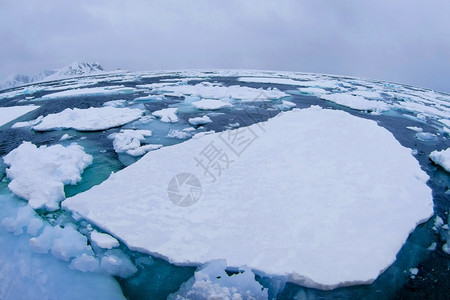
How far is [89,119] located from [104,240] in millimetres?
5400

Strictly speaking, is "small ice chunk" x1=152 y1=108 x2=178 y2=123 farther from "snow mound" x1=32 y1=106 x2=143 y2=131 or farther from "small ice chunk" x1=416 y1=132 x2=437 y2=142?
"small ice chunk" x1=416 y1=132 x2=437 y2=142

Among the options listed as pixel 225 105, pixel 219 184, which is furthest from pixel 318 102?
pixel 219 184

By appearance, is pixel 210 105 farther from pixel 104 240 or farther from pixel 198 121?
pixel 104 240

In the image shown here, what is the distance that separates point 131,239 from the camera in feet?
9.37

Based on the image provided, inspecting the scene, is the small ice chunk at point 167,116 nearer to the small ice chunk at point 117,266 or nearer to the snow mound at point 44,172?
the snow mound at point 44,172

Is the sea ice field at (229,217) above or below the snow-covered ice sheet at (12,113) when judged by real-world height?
above

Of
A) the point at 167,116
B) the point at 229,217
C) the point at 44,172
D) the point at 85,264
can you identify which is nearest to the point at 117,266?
the point at 85,264

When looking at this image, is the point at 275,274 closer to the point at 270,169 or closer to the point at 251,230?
the point at 251,230

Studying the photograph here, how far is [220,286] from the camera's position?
91.9 inches

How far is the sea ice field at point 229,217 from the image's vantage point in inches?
97.1

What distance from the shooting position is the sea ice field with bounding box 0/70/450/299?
247 centimetres
